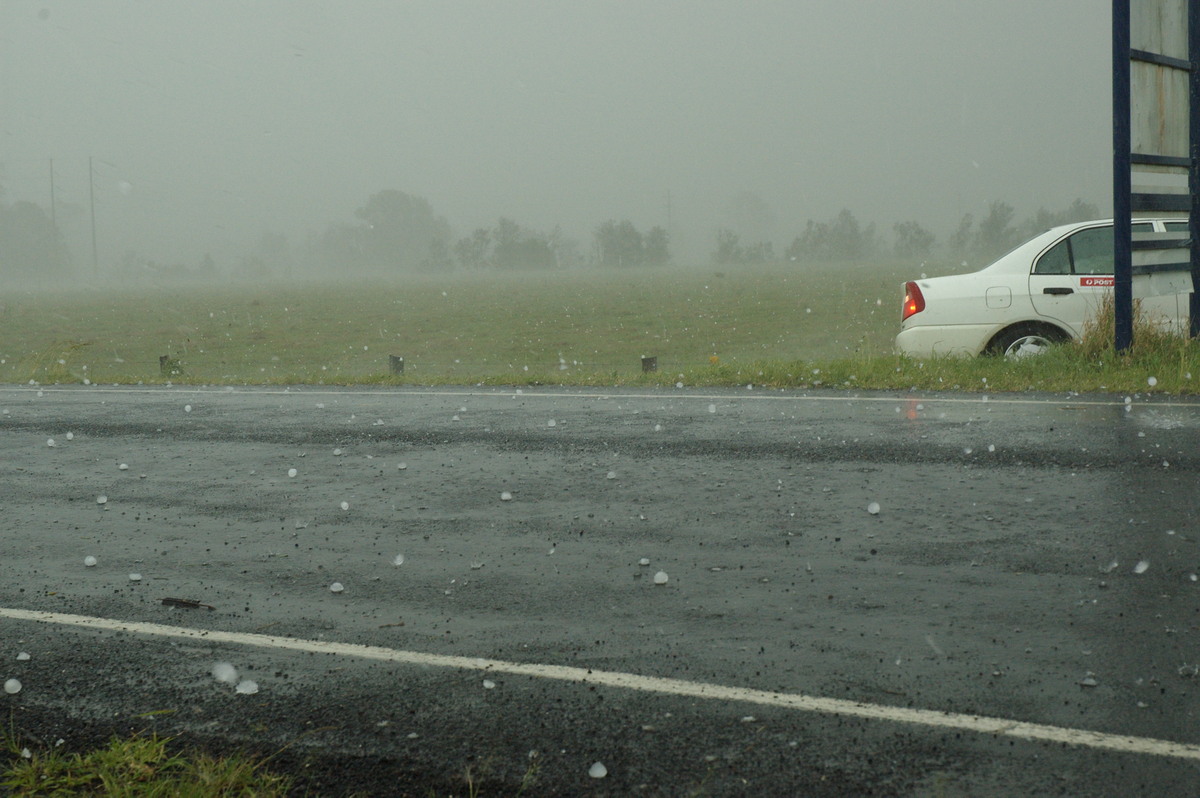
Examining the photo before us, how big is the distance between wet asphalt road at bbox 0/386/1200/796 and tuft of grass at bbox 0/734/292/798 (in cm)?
15

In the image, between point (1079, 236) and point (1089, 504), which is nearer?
point (1089, 504)

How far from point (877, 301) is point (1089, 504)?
41720mm

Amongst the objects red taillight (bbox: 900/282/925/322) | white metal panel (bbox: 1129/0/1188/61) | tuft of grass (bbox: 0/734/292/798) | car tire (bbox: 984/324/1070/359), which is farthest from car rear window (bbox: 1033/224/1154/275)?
tuft of grass (bbox: 0/734/292/798)

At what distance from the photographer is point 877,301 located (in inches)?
1821

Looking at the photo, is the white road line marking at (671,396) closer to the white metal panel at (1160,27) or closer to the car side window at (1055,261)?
the car side window at (1055,261)

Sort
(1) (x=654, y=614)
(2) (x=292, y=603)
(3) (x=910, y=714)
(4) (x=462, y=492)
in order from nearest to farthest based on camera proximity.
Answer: (3) (x=910, y=714) < (1) (x=654, y=614) < (2) (x=292, y=603) < (4) (x=462, y=492)

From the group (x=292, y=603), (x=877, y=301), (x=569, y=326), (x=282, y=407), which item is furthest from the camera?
(x=877, y=301)

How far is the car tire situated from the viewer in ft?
38.1

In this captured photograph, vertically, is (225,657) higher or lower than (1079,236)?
lower

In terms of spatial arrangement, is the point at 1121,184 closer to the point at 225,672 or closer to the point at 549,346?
the point at 225,672

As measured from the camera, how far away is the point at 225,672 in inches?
150

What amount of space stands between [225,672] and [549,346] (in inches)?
1135

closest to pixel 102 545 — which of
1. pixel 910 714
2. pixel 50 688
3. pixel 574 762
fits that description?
pixel 50 688

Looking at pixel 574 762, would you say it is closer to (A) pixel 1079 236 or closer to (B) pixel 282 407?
(B) pixel 282 407
